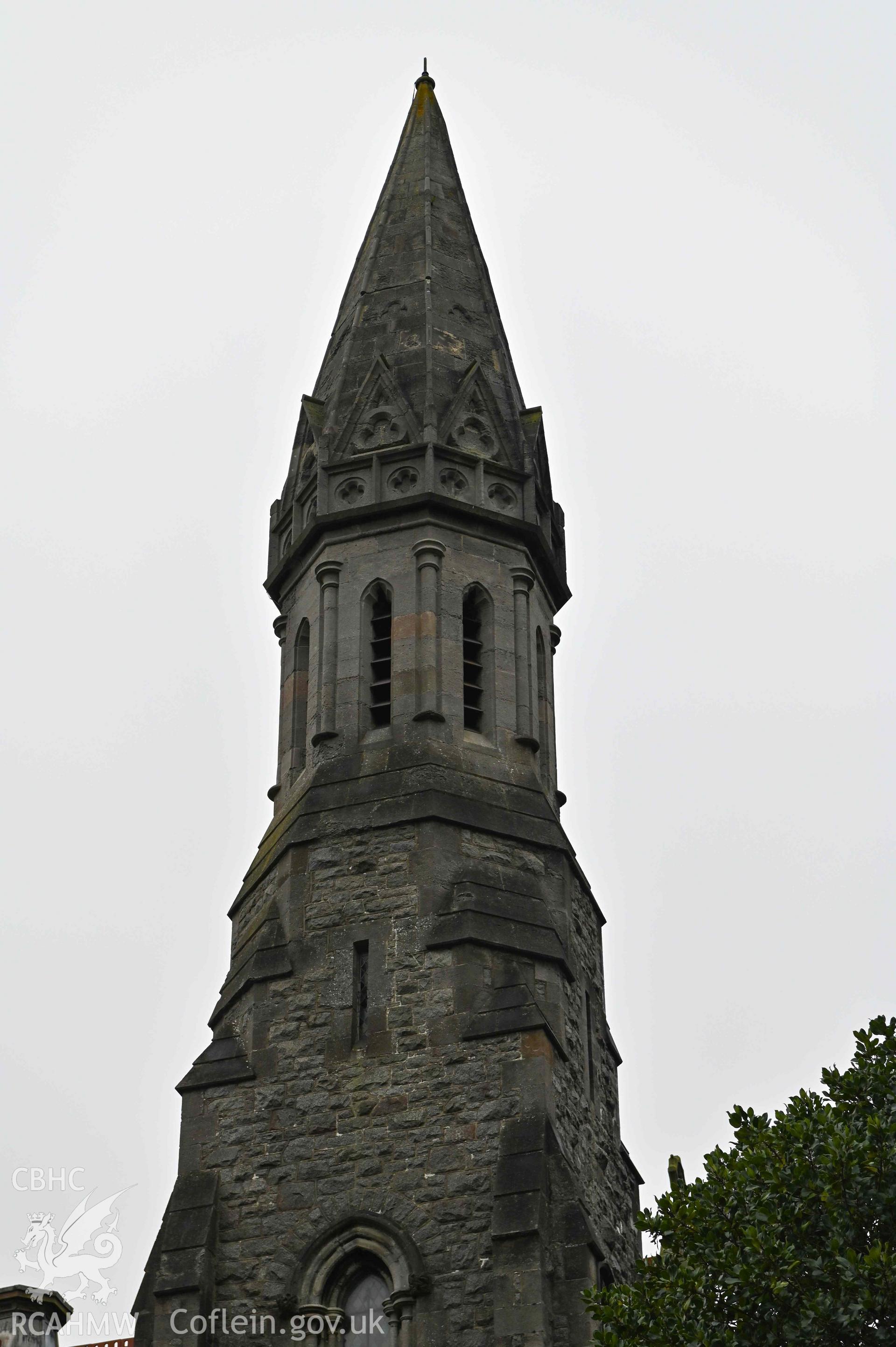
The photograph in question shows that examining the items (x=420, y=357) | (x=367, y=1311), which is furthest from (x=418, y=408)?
(x=367, y=1311)

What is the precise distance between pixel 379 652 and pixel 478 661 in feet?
4.43

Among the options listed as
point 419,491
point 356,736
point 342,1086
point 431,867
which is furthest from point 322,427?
point 342,1086

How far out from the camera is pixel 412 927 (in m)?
29.2

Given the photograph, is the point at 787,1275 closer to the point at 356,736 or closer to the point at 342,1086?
the point at 342,1086

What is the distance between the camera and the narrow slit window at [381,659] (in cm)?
3194

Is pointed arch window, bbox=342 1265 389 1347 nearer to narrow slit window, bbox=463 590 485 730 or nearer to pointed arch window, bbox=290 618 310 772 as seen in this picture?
pointed arch window, bbox=290 618 310 772

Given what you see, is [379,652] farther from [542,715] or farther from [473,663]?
[542,715]

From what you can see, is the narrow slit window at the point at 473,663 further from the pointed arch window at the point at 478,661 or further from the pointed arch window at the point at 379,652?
→ the pointed arch window at the point at 379,652

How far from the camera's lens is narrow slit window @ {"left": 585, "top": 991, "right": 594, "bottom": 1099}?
99.0 ft

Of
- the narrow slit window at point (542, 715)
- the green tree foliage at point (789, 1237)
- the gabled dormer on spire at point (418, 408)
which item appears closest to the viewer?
the green tree foliage at point (789, 1237)

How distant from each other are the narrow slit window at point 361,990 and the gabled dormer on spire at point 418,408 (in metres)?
6.90

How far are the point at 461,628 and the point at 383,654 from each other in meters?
1.12

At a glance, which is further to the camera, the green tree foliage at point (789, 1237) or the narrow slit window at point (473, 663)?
the narrow slit window at point (473, 663)

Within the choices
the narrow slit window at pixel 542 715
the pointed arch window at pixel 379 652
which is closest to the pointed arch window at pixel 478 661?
the narrow slit window at pixel 542 715
